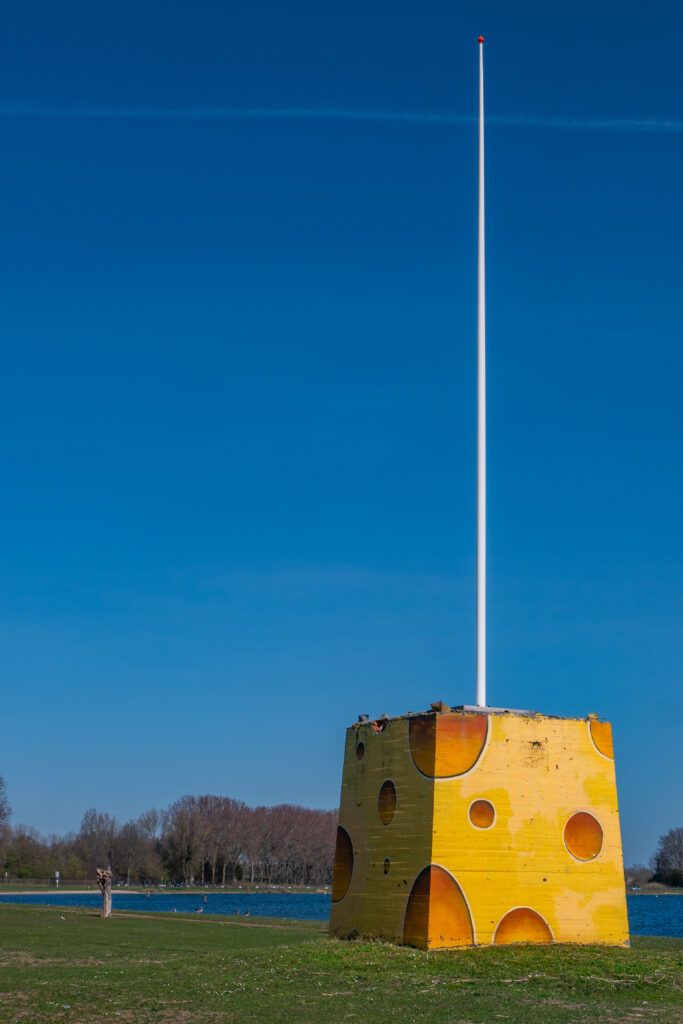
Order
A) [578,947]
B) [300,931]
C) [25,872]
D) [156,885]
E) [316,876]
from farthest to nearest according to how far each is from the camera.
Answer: [316,876] < [156,885] < [25,872] < [300,931] < [578,947]

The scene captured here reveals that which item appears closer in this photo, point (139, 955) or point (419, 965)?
point (419, 965)

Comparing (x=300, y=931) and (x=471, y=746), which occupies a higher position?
(x=471, y=746)

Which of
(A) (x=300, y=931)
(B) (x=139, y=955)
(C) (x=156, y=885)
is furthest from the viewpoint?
(C) (x=156, y=885)

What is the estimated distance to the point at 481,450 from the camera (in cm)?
1948

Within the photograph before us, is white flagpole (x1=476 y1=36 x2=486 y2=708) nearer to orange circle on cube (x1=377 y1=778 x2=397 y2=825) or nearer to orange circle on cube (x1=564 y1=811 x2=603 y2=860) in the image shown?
orange circle on cube (x1=377 y1=778 x2=397 y2=825)

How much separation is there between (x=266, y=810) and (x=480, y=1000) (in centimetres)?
13958

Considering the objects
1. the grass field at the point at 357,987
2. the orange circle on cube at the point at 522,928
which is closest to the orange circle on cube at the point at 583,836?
the orange circle on cube at the point at 522,928

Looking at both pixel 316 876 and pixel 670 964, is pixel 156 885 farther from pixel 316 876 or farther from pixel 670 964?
pixel 670 964

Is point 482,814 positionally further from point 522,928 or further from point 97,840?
point 97,840

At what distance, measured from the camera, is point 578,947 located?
15.9m

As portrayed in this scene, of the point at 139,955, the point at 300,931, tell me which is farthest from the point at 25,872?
the point at 139,955

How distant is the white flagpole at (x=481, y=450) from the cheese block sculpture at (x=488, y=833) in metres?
1.21

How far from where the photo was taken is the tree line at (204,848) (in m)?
129

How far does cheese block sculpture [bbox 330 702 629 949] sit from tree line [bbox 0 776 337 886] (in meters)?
111
